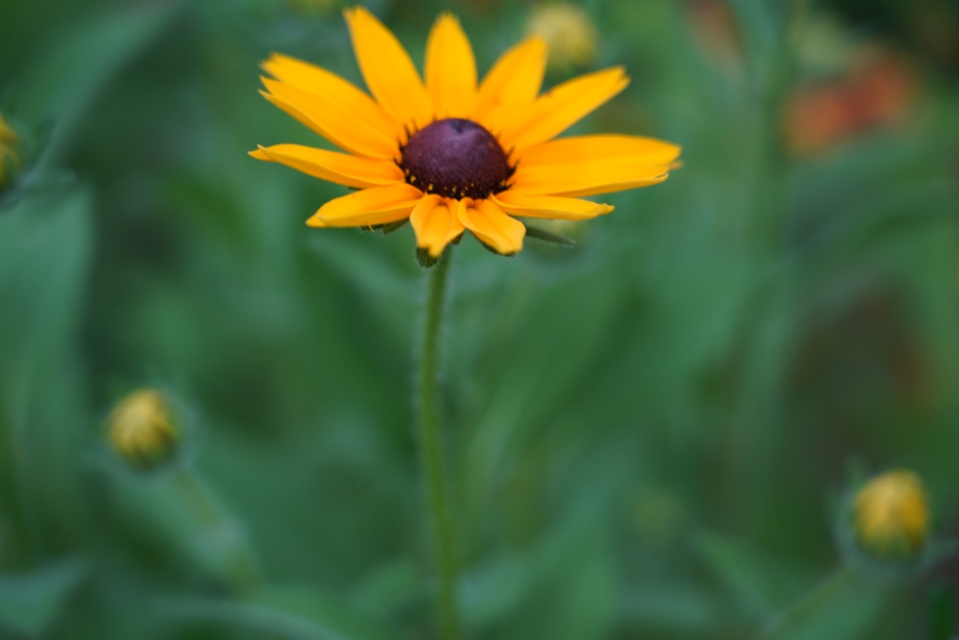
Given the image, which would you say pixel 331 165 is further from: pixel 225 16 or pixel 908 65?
pixel 908 65

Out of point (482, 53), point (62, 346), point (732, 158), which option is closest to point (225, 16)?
point (482, 53)

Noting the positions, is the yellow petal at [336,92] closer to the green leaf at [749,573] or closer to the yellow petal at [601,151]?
the yellow petal at [601,151]

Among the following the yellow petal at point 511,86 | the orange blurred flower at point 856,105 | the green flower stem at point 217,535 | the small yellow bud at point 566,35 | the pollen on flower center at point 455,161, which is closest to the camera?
the pollen on flower center at point 455,161

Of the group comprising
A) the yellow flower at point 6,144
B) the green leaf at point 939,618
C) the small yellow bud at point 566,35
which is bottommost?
the green leaf at point 939,618

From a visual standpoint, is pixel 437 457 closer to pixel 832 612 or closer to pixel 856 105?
pixel 832 612

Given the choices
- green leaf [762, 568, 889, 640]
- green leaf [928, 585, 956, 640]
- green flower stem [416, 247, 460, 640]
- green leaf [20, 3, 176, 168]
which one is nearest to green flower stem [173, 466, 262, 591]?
green flower stem [416, 247, 460, 640]

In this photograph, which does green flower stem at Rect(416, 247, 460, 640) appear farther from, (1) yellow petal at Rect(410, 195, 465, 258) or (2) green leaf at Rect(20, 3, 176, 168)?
(2) green leaf at Rect(20, 3, 176, 168)

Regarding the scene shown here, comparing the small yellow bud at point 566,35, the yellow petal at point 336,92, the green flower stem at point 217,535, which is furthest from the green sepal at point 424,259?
the small yellow bud at point 566,35

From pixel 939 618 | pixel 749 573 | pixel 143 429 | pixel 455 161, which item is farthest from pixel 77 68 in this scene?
pixel 939 618
